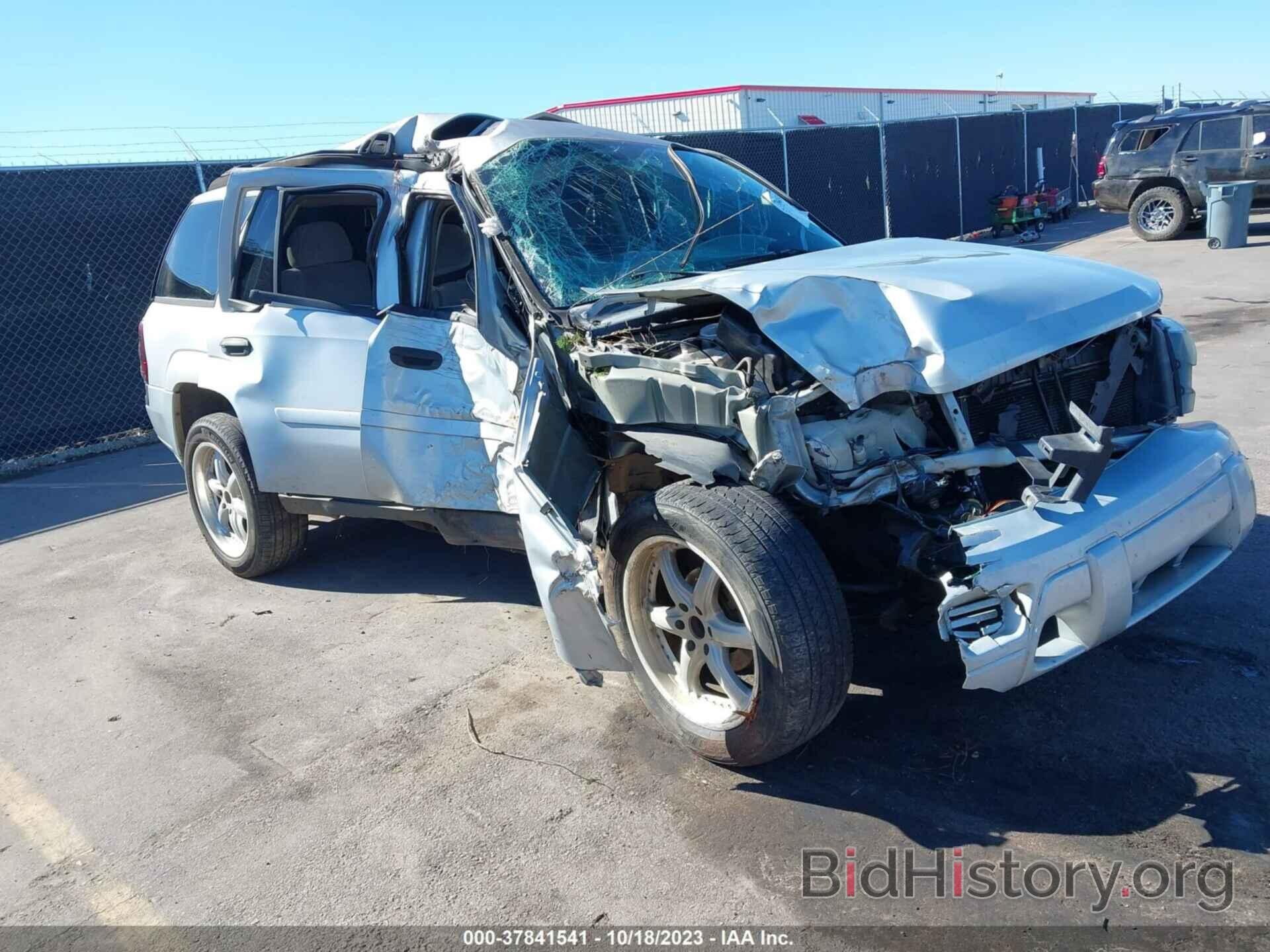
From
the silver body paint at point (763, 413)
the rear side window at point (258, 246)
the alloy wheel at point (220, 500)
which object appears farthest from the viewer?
the alloy wheel at point (220, 500)

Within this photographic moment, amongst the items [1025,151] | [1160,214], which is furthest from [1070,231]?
[1025,151]

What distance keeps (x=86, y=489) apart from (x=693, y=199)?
627 cm

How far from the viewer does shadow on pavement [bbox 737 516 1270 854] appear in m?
3.19

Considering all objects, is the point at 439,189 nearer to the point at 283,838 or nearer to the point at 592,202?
the point at 592,202

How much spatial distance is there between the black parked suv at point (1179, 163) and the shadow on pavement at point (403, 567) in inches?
590

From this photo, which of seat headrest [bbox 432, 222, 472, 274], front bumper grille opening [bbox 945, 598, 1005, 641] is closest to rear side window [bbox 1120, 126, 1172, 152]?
seat headrest [bbox 432, 222, 472, 274]

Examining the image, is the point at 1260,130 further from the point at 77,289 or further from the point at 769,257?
the point at 77,289

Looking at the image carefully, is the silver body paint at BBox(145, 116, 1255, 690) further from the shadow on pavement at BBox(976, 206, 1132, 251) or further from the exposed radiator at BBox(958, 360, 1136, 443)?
the shadow on pavement at BBox(976, 206, 1132, 251)

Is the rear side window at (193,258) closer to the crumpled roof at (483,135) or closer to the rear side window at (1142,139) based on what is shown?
the crumpled roof at (483,135)

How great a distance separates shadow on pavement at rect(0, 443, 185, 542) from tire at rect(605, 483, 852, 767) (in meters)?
5.76

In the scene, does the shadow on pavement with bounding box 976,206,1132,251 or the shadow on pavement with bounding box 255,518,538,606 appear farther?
the shadow on pavement with bounding box 976,206,1132,251

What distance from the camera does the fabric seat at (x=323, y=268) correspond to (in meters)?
5.10

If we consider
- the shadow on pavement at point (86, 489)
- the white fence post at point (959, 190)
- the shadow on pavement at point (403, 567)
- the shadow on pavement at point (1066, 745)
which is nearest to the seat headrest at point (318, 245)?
the shadow on pavement at point (403, 567)

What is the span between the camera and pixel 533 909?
305cm
